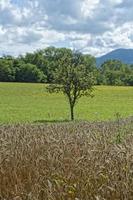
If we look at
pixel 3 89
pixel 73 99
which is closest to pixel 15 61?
pixel 3 89

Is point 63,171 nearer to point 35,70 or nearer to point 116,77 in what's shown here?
point 35,70

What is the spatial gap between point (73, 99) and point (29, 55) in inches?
4457

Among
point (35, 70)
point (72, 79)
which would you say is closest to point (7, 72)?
point (35, 70)

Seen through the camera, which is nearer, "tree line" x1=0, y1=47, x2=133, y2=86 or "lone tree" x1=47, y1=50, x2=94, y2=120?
"lone tree" x1=47, y1=50, x2=94, y2=120

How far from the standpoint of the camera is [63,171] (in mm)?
5605

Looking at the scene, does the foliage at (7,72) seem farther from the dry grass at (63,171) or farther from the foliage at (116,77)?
the dry grass at (63,171)

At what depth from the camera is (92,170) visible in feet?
17.5

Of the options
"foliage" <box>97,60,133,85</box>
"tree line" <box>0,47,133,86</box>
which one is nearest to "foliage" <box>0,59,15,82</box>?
"tree line" <box>0,47,133,86</box>

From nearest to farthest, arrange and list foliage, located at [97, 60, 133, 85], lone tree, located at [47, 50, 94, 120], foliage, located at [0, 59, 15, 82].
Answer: lone tree, located at [47, 50, 94, 120] → foliage, located at [0, 59, 15, 82] → foliage, located at [97, 60, 133, 85]

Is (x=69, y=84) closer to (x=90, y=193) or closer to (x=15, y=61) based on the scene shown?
(x=90, y=193)

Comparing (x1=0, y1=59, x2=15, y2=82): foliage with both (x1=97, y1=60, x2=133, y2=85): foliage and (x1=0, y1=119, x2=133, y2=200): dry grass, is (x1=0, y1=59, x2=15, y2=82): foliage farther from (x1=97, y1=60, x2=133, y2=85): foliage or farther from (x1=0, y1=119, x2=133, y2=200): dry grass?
(x1=0, y1=119, x2=133, y2=200): dry grass

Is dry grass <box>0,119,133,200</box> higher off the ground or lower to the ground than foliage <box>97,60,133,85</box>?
higher

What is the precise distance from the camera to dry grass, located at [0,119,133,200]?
4652 millimetres

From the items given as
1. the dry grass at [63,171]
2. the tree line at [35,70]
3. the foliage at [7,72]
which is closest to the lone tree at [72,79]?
the dry grass at [63,171]
